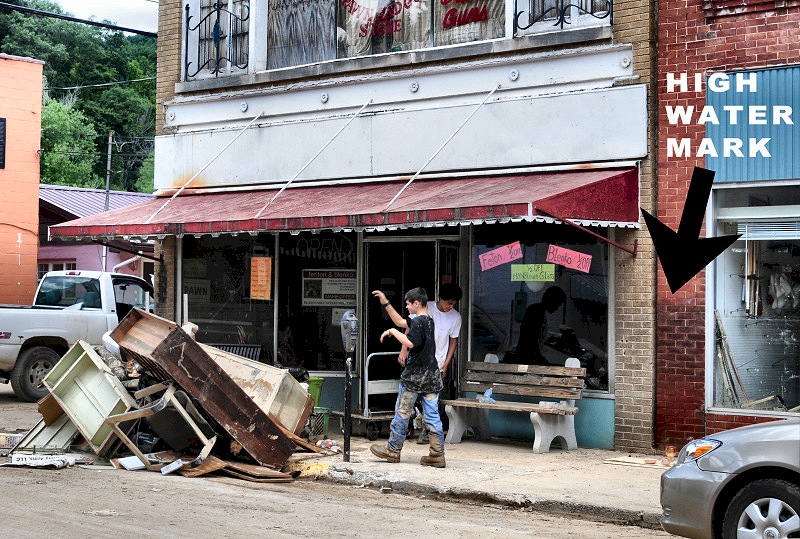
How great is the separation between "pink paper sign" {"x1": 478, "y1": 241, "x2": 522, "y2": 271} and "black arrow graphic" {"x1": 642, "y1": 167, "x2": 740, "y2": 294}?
164cm

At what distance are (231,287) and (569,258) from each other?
17.7 ft

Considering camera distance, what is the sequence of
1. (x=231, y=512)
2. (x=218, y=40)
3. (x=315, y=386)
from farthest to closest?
(x=218, y=40) < (x=315, y=386) < (x=231, y=512)

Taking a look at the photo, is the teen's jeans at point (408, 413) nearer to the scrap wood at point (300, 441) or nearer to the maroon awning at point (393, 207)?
the scrap wood at point (300, 441)

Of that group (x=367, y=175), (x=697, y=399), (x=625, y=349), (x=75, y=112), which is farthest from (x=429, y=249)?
(x=75, y=112)

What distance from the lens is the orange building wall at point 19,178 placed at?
24547 millimetres

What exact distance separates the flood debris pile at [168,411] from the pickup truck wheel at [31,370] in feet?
21.1

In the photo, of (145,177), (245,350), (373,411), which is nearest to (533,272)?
(373,411)

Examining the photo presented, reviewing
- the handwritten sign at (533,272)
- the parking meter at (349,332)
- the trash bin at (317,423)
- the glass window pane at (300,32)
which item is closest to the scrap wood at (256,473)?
the parking meter at (349,332)

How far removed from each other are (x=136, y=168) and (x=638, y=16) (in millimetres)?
54651

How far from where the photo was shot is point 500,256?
43.3 ft

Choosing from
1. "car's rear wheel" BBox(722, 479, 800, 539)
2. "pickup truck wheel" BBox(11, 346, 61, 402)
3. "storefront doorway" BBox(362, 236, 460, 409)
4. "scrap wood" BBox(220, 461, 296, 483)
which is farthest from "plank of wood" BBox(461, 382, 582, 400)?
"pickup truck wheel" BBox(11, 346, 61, 402)

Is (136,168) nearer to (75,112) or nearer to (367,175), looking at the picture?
(75,112)

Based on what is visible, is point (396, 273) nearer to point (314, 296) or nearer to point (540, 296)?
point (314, 296)

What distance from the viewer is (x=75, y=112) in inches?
2346
